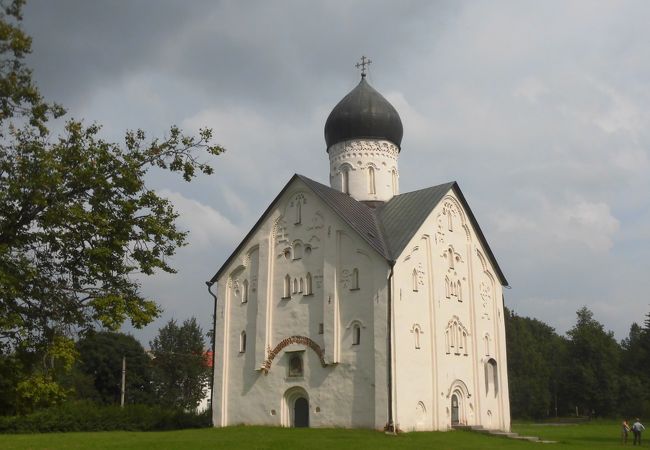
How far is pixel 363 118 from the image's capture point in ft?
95.6

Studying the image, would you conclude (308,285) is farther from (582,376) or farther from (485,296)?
(582,376)

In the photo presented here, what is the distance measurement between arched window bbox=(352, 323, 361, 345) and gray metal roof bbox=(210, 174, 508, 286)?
2597 mm

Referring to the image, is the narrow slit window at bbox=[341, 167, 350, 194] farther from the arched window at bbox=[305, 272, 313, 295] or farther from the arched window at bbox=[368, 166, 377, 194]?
the arched window at bbox=[305, 272, 313, 295]

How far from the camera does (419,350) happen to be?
76.5ft

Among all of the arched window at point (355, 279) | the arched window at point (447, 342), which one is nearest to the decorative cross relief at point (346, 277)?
the arched window at point (355, 279)

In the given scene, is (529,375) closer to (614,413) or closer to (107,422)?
(614,413)

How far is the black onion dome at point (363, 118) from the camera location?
95.7 feet

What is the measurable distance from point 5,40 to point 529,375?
57470 mm

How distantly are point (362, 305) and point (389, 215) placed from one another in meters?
4.99

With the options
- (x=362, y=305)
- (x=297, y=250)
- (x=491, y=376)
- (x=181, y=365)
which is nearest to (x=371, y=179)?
(x=297, y=250)

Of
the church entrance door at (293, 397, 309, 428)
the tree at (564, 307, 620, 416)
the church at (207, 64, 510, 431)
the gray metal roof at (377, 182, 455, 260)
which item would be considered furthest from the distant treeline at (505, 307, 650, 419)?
the church entrance door at (293, 397, 309, 428)

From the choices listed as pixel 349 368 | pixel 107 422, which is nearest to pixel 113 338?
pixel 107 422

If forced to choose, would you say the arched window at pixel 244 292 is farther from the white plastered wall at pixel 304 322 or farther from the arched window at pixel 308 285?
the arched window at pixel 308 285

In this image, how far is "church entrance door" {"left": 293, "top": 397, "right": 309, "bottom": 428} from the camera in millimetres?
23984
